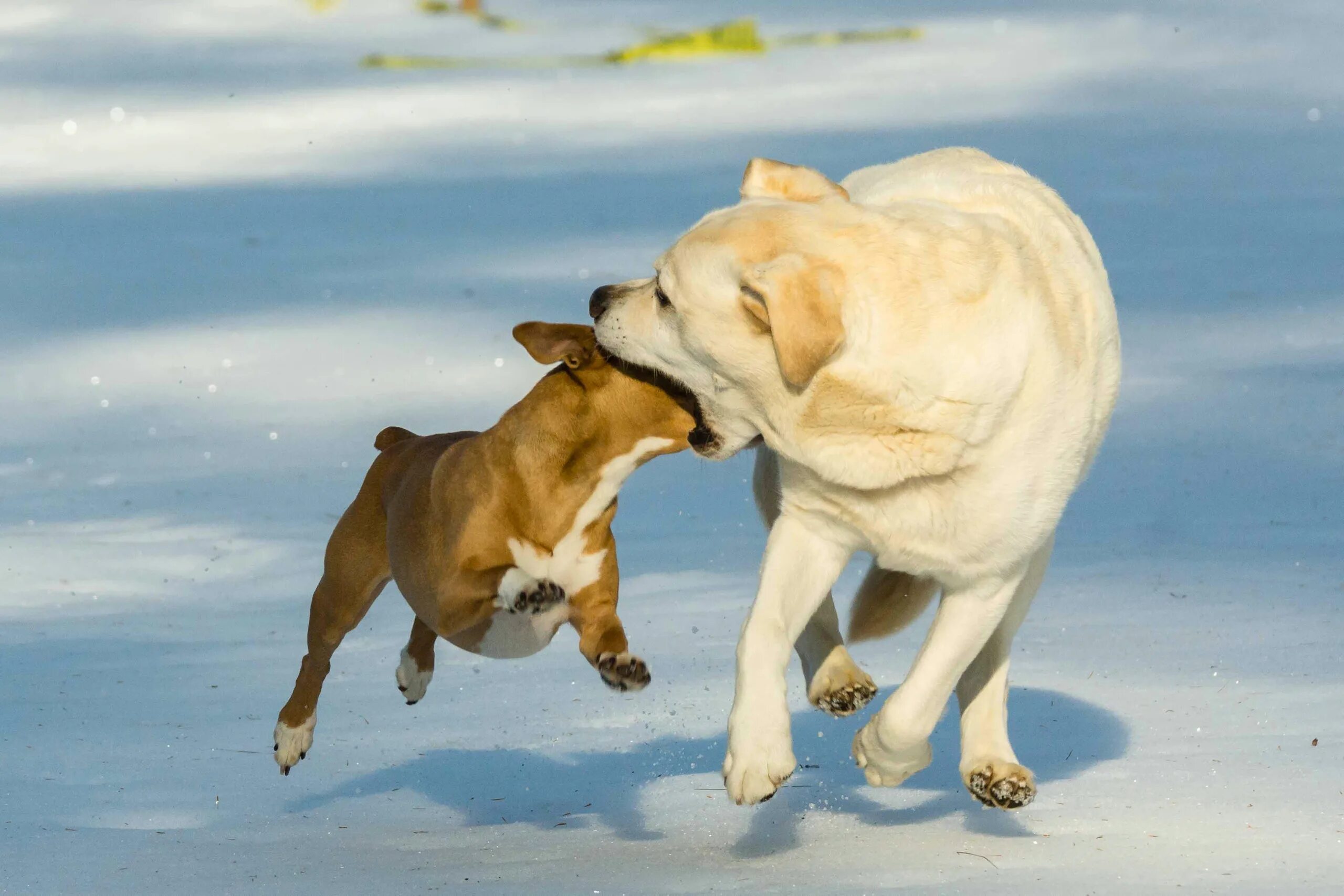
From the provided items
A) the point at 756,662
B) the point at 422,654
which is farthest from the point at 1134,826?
the point at 422,654

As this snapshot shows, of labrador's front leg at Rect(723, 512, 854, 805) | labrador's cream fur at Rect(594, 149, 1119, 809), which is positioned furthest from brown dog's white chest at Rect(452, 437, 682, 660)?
labrador's front leg at Rect(723, 512, 854, 805)

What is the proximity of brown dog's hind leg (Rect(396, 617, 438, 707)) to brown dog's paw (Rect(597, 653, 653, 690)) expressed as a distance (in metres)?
1.40

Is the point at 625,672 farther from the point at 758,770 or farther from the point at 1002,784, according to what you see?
the point at 1002,784

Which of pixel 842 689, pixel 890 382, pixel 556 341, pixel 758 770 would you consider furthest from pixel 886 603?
pixel 890 382

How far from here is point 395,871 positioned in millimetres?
6176

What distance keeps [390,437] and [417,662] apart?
0.92m

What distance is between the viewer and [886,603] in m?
6.68

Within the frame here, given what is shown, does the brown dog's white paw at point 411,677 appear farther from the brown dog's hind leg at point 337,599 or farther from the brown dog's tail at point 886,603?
the brown dog's tail at point 886,603

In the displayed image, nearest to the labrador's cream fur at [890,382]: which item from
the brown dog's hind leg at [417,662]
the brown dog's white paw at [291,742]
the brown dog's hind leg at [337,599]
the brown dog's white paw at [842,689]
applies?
the brown dog's white paw at [842,689]

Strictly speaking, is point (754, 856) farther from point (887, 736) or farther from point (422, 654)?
point (422, 654)

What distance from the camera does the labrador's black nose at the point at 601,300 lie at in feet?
18.8

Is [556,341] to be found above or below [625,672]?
above

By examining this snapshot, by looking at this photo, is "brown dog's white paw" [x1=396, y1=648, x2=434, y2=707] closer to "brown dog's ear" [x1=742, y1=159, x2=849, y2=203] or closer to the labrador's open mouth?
the labrador's open mouth

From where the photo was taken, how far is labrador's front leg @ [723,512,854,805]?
538 cm
